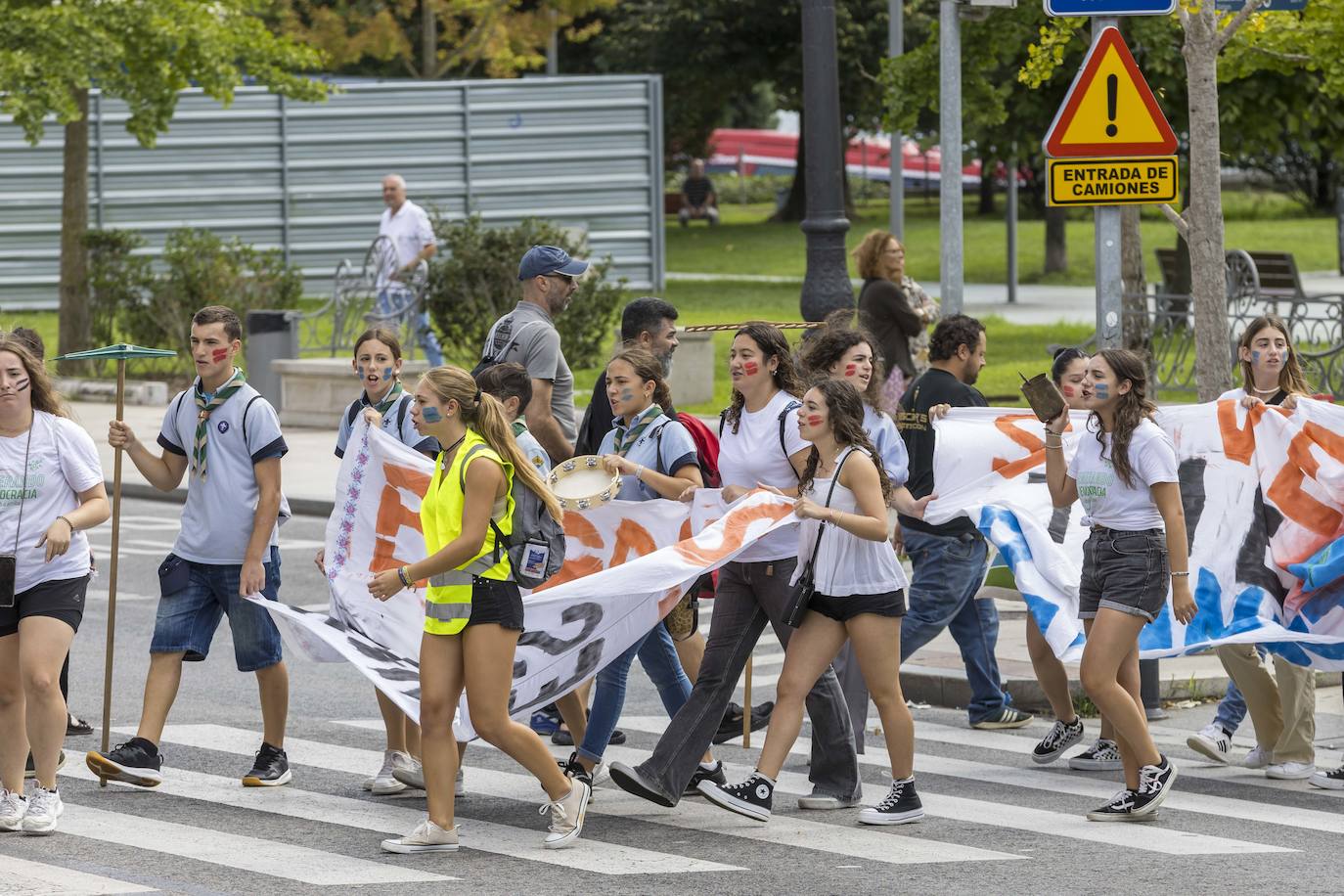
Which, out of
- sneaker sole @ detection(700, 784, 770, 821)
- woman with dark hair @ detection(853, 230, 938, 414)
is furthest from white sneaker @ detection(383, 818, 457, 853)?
woman with dark hair @ detection(853, 230, 938, 414)

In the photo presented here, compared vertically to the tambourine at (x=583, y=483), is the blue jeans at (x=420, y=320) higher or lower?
higher

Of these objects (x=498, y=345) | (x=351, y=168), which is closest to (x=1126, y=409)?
(x=498, y=345)

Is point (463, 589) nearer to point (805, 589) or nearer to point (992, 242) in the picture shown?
point (805, 589)

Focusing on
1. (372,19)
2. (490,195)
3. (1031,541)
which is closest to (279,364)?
(490,195)

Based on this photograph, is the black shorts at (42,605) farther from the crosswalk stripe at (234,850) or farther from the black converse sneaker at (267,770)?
the black converse sneaker at (267,770)

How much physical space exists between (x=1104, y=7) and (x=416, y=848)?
204 inches

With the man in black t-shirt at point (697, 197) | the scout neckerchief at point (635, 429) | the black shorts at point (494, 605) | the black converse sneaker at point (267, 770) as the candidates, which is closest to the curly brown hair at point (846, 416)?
the scout neckerchief at point (635, 429)

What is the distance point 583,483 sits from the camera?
8.40 metres

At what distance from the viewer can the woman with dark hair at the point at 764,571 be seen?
807cm

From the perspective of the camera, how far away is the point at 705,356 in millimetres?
21344

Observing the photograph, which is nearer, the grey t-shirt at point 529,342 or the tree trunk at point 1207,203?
the grey t-shirt at point 529,342

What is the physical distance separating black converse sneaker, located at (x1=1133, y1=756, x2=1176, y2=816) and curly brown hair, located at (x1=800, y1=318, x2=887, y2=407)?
1.75 meters

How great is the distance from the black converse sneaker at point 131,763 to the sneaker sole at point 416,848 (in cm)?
130

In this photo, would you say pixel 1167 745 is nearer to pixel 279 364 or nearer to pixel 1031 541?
pixel 1031 541
